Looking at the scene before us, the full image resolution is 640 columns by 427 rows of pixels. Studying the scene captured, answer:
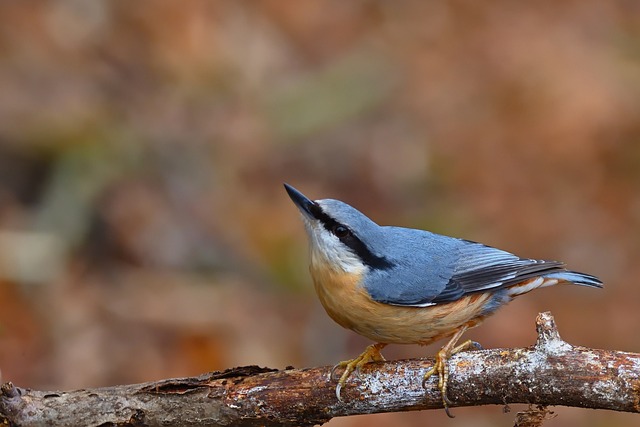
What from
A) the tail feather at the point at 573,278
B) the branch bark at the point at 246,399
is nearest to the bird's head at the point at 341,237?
the branch bark at the point at 246,399

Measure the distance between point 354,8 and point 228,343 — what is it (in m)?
6.47

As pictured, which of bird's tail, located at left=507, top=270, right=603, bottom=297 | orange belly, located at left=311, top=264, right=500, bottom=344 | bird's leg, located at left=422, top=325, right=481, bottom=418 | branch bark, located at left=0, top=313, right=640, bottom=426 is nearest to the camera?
bird's leg, located at left=422, top=325, right=481, bottom=418

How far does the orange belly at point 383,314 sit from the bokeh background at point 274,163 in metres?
2.83

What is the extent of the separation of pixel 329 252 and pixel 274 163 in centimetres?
516

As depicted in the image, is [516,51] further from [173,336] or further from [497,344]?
[173,336]

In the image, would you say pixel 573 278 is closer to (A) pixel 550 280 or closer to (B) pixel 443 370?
(A) pixel 550 280

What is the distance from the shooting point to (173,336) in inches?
284

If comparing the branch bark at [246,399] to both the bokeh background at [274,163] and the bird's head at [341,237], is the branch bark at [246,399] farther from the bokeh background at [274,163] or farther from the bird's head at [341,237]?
the bokeh background at [274,163]

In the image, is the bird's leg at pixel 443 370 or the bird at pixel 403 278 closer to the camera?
the bird's leg at pixel 443 370

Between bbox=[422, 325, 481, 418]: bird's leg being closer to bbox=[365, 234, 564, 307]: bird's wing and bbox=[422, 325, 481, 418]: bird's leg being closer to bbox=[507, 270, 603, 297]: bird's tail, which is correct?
bbox=[365, 234, 564, 307]: bird's wing

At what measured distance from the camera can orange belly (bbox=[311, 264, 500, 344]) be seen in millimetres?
4258

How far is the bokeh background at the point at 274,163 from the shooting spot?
734cm

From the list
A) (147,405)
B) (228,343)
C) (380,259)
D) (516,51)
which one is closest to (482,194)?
(516,51)

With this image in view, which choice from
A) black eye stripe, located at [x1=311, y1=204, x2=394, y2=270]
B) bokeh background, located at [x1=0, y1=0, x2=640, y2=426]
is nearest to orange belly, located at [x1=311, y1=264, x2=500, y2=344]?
black eye stripe, located at [x1=311, y1=204, x2=394, y2=270]
